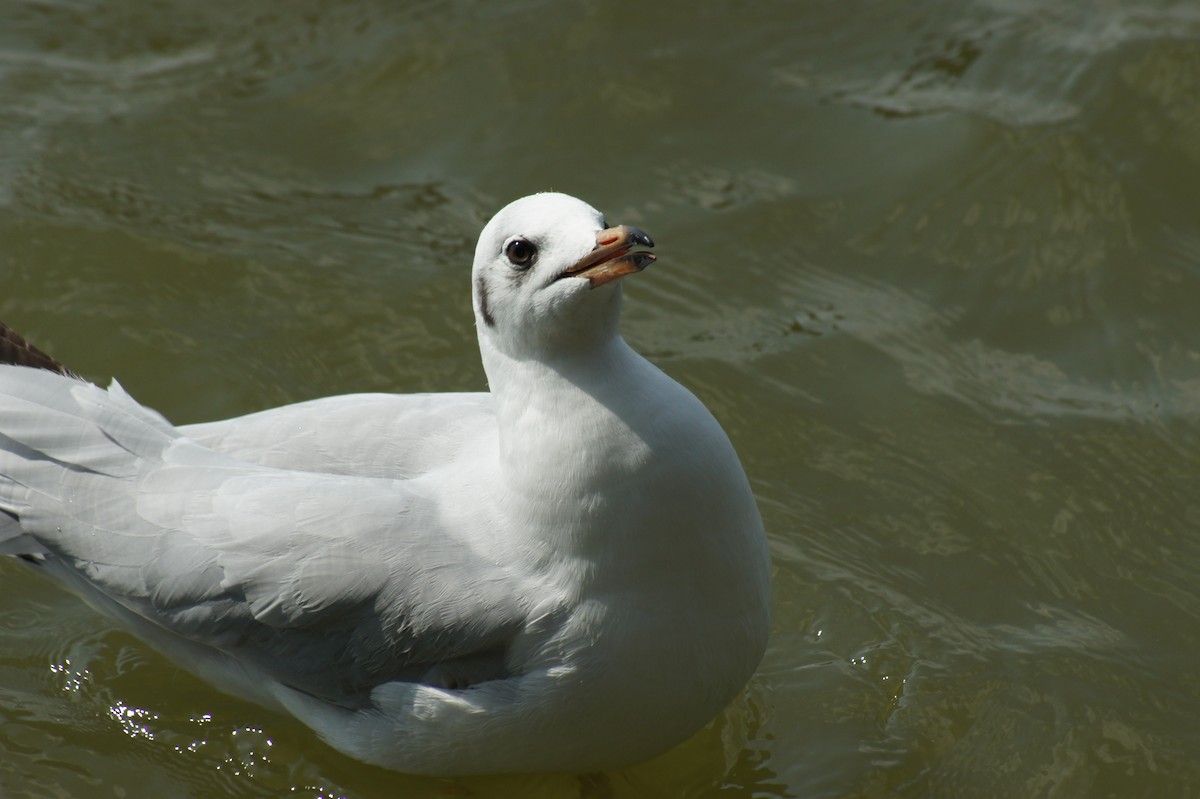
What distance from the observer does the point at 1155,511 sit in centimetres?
585

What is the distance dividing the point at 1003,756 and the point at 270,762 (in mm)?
2530

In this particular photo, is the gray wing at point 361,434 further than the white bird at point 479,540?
Yes

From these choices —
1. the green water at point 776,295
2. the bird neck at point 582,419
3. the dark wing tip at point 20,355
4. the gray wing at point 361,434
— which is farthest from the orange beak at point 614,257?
the dark wing tip at point 20,355

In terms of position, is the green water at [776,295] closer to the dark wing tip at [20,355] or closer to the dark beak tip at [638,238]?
the dark wing tip at [20,355]

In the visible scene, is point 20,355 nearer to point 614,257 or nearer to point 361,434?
point 361,434

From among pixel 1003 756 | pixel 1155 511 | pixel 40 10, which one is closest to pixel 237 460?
pixel 1003 756

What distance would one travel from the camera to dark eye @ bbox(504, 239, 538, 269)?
3979 millimetres

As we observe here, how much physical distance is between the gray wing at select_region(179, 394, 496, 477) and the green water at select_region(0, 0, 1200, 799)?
1.03 metres

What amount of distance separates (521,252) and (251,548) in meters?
1.26

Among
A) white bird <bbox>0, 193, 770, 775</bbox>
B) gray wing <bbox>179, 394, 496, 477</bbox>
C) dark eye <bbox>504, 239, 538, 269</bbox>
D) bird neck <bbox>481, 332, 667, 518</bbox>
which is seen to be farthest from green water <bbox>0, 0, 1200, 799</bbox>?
dark eye <bbox>504, 239, 538, 269</bbox>

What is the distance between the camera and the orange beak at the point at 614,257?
3.78m

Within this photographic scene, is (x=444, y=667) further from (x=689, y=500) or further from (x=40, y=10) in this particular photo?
(x=40, y=10)

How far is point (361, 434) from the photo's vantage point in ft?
15.9

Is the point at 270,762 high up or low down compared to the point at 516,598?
down
